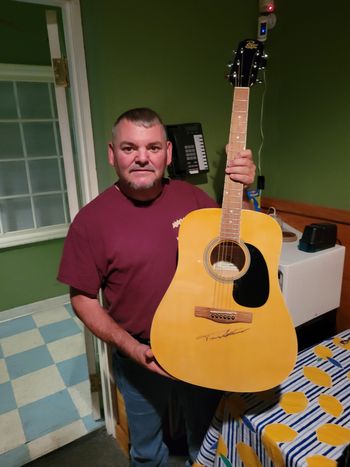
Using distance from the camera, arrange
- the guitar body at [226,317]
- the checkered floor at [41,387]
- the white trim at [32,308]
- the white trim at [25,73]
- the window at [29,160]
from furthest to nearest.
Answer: the white trim at [32,308]
the window at [29,160]
the white trim at [25,73]
the checkered floor at [41,387]
the guitar body at [226,317]

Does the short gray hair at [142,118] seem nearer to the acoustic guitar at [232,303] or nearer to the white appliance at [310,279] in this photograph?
the acoustic guitar at [232,303]

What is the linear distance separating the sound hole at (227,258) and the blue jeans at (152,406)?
1.68 feet

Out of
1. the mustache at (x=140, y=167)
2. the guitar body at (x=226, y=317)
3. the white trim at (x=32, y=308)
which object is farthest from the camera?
the white trim at (x=32, y=308)

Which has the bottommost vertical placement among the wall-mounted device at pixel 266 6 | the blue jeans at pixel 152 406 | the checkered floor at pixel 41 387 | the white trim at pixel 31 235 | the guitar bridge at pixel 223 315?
the checkered floor at pixel 41 387

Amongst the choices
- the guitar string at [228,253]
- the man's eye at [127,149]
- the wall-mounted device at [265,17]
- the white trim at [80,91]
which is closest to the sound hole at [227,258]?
the guitar string at [228,253]

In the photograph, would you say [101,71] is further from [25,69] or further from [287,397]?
[25,69]

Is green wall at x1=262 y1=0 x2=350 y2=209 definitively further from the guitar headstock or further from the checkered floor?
the checkered floor

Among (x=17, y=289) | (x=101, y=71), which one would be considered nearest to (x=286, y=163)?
(x=101, y=71)

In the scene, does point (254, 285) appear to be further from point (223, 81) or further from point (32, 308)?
point (32, 308)

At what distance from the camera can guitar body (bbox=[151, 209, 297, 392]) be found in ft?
2.96

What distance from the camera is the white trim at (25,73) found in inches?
95.5

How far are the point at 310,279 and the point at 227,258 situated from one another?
58cm

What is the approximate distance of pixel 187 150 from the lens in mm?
1438
